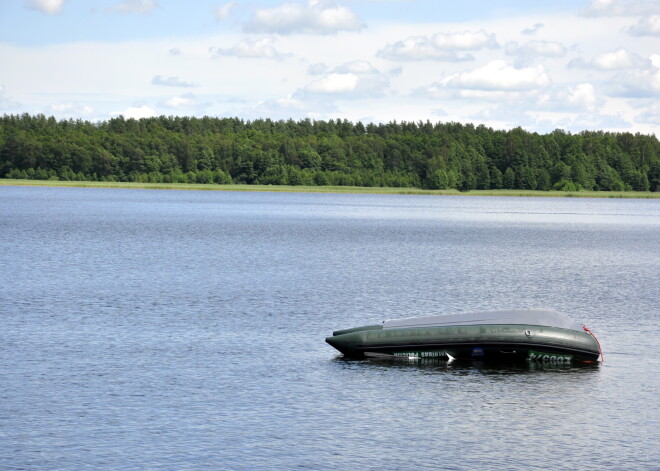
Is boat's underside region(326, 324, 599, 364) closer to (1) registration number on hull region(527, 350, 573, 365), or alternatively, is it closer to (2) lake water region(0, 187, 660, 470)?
(1) registration number on hull region(527, 350, 573, 365)

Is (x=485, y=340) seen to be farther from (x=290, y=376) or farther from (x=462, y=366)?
(x=290, y=376)

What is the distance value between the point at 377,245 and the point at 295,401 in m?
60.1

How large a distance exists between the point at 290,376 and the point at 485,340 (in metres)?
6.49

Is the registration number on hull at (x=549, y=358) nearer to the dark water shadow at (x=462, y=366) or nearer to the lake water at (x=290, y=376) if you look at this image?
the dark water shadow at (x=462, y=366)

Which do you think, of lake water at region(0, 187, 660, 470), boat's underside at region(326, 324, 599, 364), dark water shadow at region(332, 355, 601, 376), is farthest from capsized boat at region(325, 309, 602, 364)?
lake water at region(0, 187, 660, 470)

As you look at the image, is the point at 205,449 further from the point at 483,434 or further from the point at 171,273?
the point at 171,273

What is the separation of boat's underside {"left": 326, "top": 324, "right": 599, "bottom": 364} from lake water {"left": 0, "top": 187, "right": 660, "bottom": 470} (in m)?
0.54

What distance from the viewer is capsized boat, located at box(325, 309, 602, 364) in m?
29.6

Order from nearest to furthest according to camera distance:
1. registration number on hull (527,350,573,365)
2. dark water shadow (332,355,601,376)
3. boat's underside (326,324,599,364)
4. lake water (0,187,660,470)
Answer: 1. lake water (0,187,660,470)
2. dark water shadow (332,355,601,376)
3. boat's underside (326,324,599,364)
4. registration number on hull (527,350,573,365)

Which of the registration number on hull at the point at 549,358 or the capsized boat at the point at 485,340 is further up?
the capsized boat at the point at 485,340

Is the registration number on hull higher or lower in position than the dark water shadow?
higher

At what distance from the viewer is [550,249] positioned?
83812mm

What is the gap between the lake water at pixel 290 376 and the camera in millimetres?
20266

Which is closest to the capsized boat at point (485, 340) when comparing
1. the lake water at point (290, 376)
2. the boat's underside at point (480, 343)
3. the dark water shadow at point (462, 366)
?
the boat's underside at point (480, 343)
